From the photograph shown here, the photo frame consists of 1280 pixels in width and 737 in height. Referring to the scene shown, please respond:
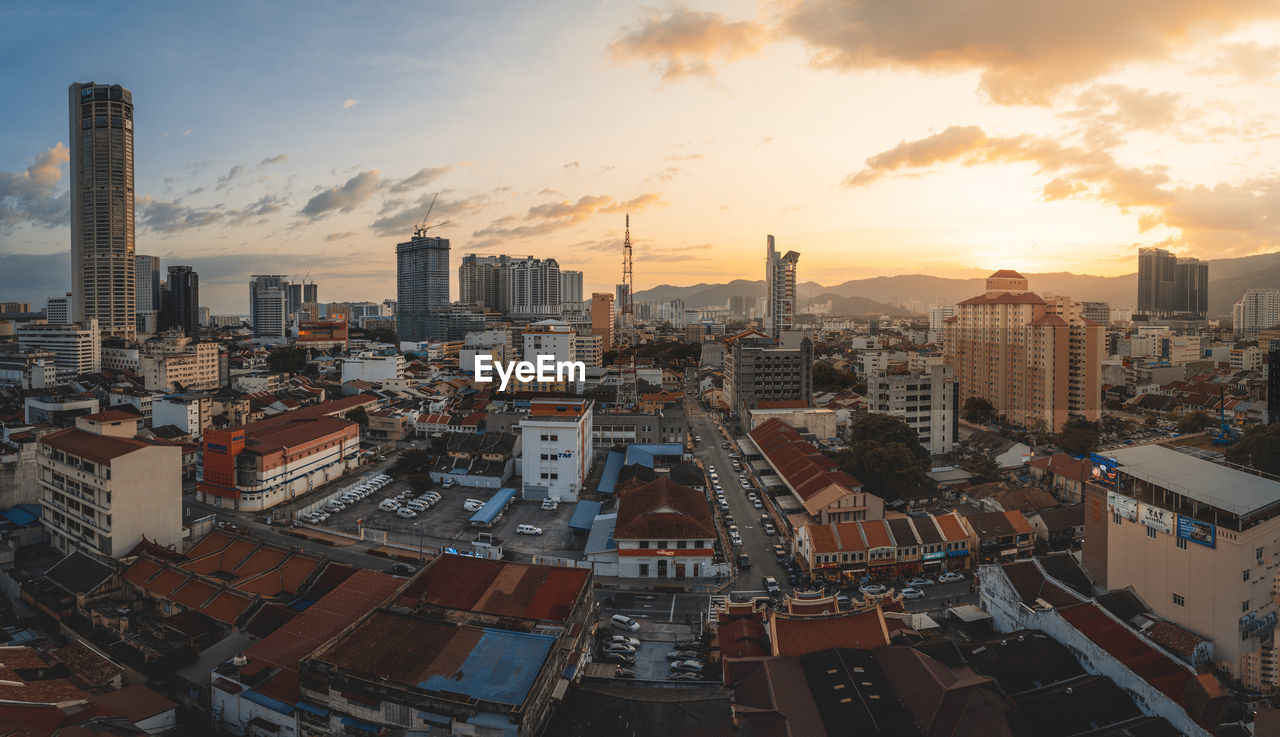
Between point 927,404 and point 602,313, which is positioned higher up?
point 602,313

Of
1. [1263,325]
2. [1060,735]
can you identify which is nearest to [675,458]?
[1060,735]

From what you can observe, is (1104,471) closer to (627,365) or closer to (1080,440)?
(1080,440)

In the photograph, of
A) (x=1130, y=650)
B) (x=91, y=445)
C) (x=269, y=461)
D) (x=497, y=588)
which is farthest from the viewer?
(x=269, y=461)

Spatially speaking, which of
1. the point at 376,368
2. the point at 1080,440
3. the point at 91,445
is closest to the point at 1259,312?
the point at 1080,440

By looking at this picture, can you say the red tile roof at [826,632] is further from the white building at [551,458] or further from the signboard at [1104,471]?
the white building at [551,458]

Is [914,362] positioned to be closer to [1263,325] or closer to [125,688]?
[125,688]

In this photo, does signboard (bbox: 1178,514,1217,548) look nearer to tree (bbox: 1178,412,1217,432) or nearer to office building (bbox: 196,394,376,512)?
office building (bbox: 196,394,376,512)

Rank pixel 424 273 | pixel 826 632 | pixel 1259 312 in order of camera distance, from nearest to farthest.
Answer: pixel 826 632, pixel 1259 312, pixel 424 273
